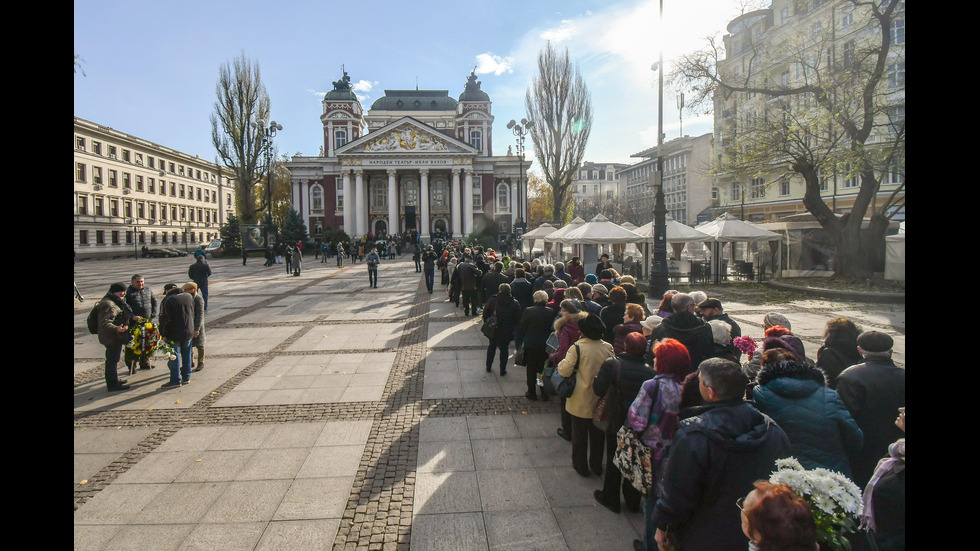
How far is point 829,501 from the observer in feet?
6.47

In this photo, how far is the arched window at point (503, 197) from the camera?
203 feet

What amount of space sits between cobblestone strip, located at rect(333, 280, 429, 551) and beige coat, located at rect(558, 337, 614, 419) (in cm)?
170

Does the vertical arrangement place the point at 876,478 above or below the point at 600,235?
below

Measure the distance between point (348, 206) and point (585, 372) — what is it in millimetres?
54876

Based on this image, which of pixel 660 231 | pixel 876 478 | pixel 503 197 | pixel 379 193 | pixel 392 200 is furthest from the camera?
pixel 503 197

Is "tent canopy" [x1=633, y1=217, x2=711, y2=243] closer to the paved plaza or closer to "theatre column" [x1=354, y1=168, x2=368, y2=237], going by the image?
the paved plaza

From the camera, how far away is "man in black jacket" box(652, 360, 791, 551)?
2490mm

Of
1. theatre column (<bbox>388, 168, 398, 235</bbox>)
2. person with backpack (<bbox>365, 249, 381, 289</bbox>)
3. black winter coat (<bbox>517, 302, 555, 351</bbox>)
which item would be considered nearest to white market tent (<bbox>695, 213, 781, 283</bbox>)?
person with backpack (<bbox>365, 249, 381, 289</bbox>)

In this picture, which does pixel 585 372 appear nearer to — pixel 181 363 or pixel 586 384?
pixel 586 384

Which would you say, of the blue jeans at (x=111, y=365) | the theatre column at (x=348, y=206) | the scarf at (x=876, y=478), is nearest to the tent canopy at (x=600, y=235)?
the blue jeans at (x=111, y=365)

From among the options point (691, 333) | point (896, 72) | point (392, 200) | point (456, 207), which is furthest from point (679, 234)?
point (392, 200)

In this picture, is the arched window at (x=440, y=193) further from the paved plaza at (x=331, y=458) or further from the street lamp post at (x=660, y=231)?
the paved plaza at (x=331, y=458)

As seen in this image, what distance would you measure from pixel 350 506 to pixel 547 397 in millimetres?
3368
